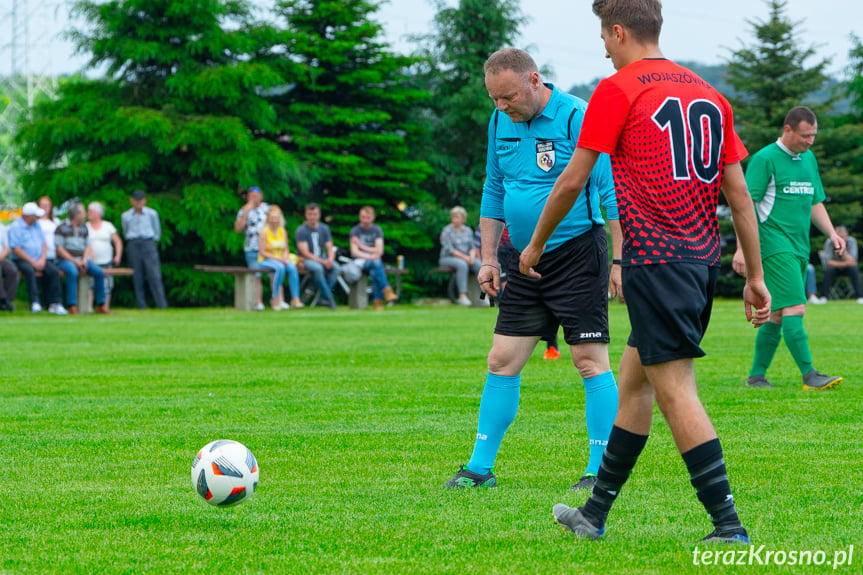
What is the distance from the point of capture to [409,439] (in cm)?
665

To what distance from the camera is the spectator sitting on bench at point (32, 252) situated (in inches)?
820

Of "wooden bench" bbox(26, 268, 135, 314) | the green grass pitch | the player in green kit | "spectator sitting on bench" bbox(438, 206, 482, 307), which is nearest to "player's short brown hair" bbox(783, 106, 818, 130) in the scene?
the player in green kit

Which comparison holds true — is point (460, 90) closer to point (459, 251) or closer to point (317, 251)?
point (459, 251)

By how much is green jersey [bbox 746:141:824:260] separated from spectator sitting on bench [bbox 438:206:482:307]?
53.3 ft

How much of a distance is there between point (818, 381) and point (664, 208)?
5.86m

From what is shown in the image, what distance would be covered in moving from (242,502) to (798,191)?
627cm

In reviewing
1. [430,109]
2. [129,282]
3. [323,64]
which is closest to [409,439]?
[129,282]

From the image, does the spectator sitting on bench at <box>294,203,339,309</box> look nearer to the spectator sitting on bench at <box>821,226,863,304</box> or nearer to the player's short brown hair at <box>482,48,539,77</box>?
the spectator sitting on bench at <box>821,226,863,304</box>

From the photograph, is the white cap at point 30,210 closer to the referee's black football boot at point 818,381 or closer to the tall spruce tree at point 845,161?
the referee's black football boot at point 818,381

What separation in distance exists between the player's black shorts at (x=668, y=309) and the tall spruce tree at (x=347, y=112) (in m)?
30.1

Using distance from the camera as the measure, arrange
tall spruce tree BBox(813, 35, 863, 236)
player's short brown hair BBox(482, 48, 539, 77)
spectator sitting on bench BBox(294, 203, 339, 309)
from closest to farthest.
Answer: player's short brown hair BBox(482, 48, 539, 77) < spectator sitting on bench BBox(294, 203, 339, 309) < tall spruce tree BBox(813, 35, 863, 236)

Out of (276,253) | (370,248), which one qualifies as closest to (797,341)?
(276,253)

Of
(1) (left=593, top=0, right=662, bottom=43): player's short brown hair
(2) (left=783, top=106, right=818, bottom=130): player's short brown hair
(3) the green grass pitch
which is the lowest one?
(3) the green grass pitch

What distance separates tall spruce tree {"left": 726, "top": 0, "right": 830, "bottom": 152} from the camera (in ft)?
139
